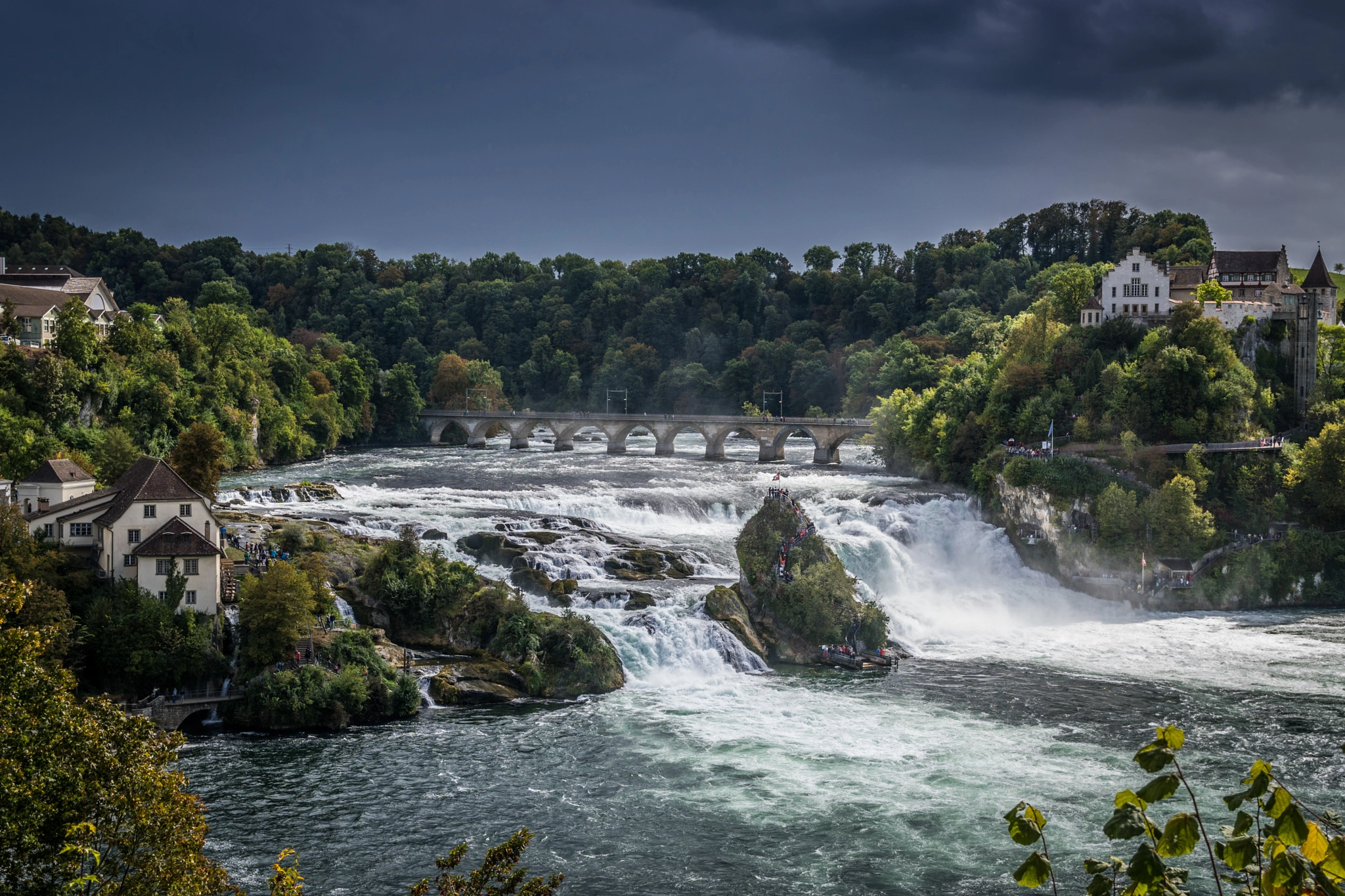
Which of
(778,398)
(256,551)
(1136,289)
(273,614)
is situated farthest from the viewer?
(778,398)

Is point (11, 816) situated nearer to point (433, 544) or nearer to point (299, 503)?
point (433, 544)

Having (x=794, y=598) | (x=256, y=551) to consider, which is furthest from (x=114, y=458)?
(x=794, y=598)

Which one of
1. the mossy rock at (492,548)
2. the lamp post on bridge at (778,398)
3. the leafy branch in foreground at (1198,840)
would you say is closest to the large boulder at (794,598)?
the mossy rock at (492,548)

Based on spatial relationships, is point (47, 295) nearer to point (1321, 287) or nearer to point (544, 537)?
point (544, 537)

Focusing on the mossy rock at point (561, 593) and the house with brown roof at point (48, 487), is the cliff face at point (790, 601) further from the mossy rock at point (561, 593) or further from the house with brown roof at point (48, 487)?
the house with brown roof at point (48, 487)

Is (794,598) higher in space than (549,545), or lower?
A: lower

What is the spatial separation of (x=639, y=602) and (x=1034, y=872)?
35931 mm

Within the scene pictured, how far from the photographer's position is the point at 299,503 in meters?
61.8

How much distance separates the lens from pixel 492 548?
49438 mm

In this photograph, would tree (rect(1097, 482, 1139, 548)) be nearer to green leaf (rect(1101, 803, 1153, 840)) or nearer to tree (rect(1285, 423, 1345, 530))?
tree (rect(1285, 423, 1345, 530))

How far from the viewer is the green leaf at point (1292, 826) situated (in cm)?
759

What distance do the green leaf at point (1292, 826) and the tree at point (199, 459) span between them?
168 ft

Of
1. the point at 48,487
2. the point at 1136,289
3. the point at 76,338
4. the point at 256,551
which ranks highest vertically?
the point at 1136,289

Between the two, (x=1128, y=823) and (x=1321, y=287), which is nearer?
(x=1128, y=823)
